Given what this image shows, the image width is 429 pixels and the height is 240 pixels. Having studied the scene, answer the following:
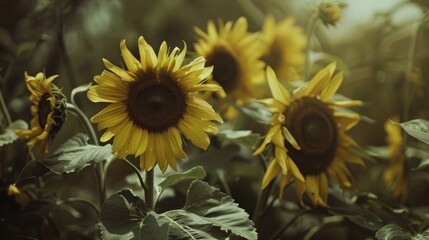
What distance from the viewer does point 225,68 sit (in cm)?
125

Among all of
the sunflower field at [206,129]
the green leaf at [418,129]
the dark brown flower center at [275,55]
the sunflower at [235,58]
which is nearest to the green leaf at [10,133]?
the sunflower field at [206,129]

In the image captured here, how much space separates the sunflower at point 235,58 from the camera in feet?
4.04

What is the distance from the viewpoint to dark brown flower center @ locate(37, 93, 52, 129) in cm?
84

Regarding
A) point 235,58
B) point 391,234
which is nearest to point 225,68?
point 235,58

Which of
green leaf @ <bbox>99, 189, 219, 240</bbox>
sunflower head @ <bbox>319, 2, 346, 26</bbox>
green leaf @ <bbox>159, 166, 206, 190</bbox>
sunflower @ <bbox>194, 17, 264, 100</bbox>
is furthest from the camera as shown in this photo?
sunflower @ <bbox>194, 17, 264, 100</bbox>

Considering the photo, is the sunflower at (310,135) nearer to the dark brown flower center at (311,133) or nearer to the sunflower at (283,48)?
the dark brown flower center at (311,133)

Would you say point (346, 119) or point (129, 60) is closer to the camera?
point (129, 60)

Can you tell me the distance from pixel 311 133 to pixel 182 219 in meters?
0.28

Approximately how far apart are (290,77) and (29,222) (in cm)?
73

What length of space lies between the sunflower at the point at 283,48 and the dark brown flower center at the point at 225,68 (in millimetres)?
173

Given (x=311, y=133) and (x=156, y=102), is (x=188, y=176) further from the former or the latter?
(x=311, y=133)

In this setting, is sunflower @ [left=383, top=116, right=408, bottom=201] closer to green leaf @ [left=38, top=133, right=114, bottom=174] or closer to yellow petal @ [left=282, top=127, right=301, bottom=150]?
yellow petal @ [left=282, top=127, right=301, bottom=150]

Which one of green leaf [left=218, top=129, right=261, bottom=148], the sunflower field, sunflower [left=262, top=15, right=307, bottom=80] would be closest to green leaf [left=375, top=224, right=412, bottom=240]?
the sunflower field

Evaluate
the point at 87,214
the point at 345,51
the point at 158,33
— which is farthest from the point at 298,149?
the point at 345,51
